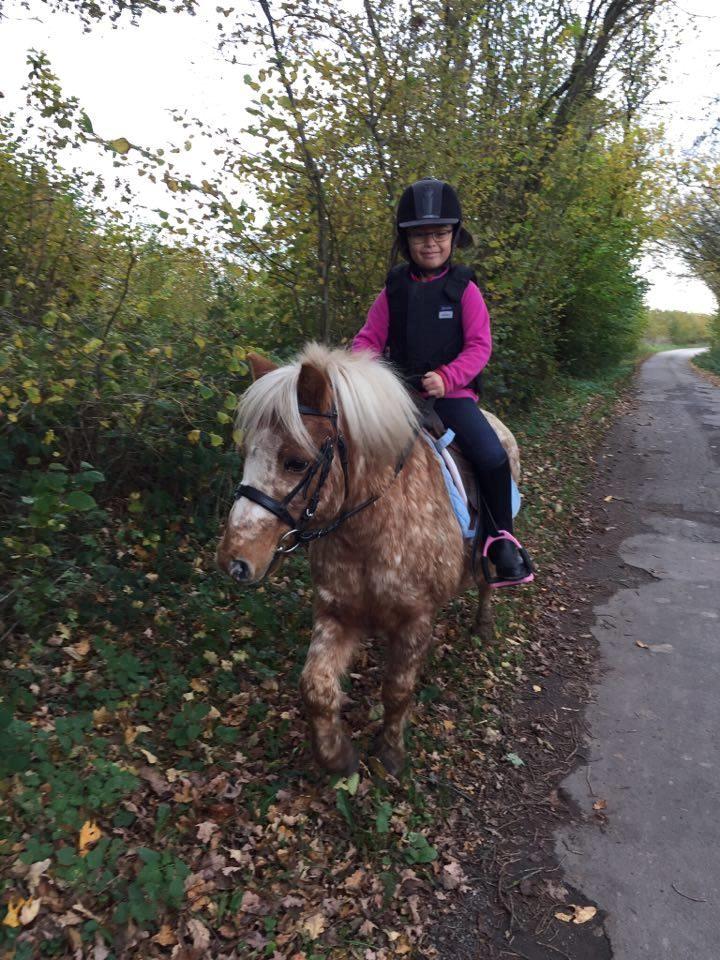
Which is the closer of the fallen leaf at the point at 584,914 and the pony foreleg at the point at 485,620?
the fallen leaf at the point at 584,914

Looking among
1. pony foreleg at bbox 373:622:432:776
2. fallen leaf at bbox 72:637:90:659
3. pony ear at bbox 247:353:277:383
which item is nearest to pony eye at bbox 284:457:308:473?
pony ear at bbox 247:353:277:383

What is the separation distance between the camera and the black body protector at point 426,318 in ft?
12.9

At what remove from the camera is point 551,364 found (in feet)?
49.7

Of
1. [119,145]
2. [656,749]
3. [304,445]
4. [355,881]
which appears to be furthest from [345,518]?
[656,749]

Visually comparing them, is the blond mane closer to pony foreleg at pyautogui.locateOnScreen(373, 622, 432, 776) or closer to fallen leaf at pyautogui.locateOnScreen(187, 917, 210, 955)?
pony foreleg at pyautogui.locateOnScreen(373, 622, 432, 776)

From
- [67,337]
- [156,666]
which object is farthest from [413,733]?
[67,337]

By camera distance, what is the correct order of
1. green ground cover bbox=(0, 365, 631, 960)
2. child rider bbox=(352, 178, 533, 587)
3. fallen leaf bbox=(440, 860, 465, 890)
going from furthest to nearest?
child rider bbox=(352, 178, 533, 587)
fallen leaf bbox=(440, 860, 465, 890)
green ground cover bbox=(0, 365, 631, 960)

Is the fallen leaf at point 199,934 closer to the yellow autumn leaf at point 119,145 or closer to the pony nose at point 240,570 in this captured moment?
the pony nose at point 240,570

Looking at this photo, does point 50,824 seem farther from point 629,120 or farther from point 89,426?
point 629,120

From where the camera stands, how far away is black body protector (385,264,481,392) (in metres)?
3.92

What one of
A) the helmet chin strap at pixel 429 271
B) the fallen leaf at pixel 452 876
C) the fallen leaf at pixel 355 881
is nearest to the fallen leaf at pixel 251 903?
the fallen leaf at pixel 355 881

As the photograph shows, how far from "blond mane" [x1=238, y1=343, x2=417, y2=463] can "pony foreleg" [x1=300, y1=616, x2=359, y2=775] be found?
0.99 meters

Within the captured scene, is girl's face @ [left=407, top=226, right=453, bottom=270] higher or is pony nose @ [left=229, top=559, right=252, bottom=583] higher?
girl's face @ [left=407, top=226, right=453, bottom=270]

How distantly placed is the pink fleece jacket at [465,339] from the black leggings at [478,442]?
9 cm
